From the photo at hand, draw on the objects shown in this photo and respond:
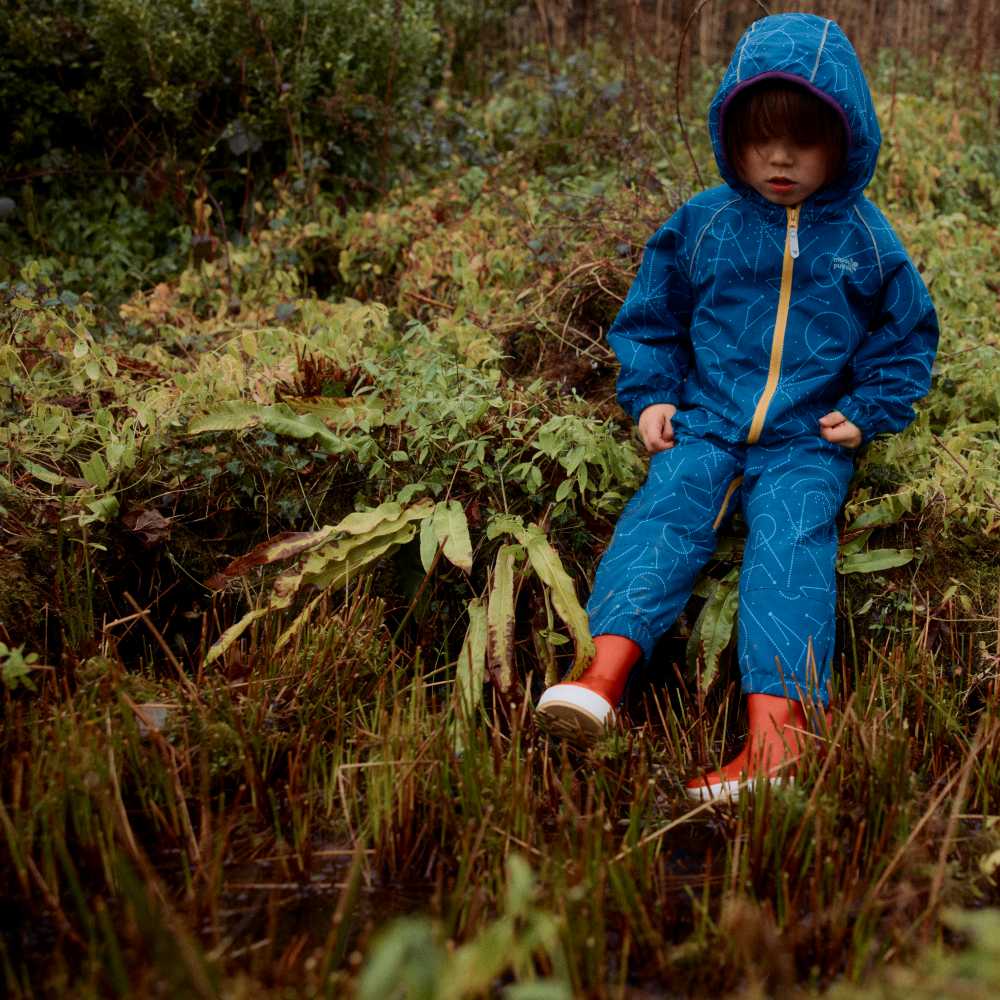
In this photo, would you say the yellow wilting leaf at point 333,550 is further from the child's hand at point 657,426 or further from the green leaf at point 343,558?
the child's hand at point 657,426

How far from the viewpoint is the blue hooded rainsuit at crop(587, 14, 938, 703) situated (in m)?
2.78

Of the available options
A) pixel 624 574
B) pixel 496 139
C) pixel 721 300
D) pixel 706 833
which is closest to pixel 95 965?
pixel 706 833

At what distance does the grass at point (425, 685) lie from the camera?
1895 mm

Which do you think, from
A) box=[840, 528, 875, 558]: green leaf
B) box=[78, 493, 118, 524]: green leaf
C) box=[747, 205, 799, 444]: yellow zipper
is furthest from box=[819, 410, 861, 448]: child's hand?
box=[78, 493, 118, 524]: green leaf

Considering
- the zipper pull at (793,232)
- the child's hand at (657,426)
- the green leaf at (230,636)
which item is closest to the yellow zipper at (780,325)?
the zipper pull at (793,232)

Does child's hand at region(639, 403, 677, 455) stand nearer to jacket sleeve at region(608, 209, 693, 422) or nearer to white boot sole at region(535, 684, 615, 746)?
jacket sleeve at region(608, 209, 693, 422)

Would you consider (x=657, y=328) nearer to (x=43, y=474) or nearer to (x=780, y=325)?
(x=780, y=325)

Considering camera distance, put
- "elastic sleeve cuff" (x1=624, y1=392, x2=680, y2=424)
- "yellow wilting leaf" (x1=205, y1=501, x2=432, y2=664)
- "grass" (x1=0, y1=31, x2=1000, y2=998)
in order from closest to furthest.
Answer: "grass" (x1=0, y1=31, x2=1000, y2=998), "yellow wilting leaf" (x1=205, y1=501, x2=432, y2=664), "elastic sleeve cuff" (x1=624, y1=392, x2=680, y2=424)

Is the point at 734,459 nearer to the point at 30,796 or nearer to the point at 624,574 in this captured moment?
the point at 624,574

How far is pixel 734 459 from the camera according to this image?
3.03m

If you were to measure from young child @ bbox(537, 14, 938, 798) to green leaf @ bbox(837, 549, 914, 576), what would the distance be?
14 centimetres

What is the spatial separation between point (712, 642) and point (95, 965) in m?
1.77

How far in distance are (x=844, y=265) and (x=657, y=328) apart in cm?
56

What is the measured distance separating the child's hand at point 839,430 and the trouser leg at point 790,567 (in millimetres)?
A: 35
